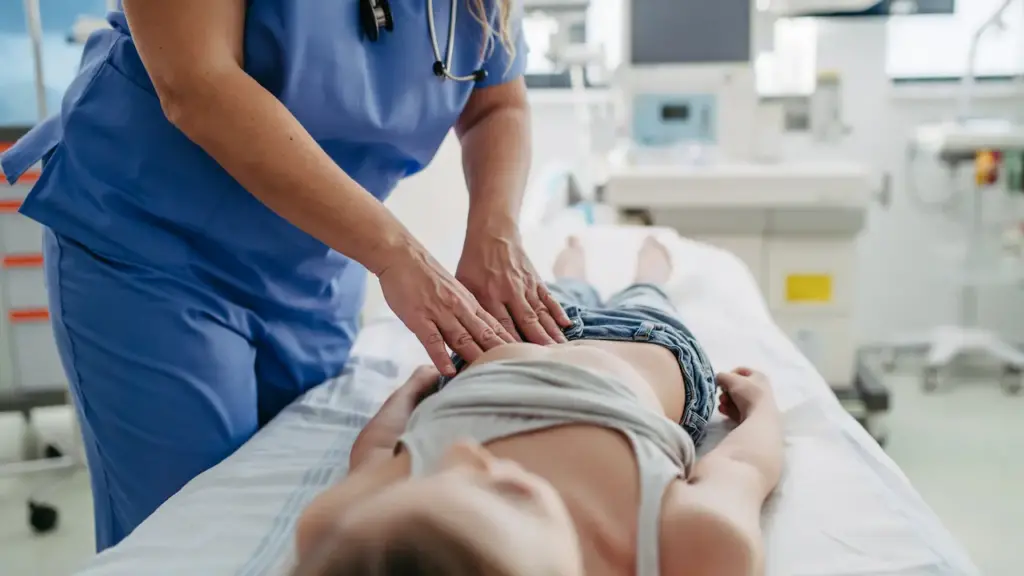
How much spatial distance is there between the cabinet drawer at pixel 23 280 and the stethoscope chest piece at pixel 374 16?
2.15 m

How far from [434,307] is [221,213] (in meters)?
0.34

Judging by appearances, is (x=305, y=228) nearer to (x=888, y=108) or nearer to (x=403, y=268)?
(x=403, y=268)

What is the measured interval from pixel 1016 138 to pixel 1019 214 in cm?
70

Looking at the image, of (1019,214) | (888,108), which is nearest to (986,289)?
(1019,214)

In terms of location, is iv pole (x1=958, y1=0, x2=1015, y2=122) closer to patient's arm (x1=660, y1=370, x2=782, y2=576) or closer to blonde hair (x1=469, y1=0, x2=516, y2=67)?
blonde hair (x1=469, y1=0, x2=516, y2=67)

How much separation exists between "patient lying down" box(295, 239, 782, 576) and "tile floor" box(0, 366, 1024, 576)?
48.9 inches

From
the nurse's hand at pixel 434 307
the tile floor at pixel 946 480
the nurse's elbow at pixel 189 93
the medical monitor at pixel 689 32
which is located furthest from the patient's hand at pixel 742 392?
the medical monitor at pixel 689 32

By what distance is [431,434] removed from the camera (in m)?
0.86

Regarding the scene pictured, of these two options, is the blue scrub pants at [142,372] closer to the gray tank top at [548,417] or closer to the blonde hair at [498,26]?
the gray tank top at [548,417]

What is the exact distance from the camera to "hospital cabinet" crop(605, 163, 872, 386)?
102 inches

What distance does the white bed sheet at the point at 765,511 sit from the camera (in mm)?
863

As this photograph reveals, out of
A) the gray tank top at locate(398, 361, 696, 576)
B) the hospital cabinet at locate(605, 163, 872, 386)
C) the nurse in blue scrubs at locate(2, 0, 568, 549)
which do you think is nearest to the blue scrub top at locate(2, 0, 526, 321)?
the nurse in blue scrubs at locate(2, 0, 568, 549)

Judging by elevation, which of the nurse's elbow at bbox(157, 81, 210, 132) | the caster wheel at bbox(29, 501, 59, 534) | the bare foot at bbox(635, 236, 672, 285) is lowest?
the caster wheel at bbox(29, 501, 59, 534)

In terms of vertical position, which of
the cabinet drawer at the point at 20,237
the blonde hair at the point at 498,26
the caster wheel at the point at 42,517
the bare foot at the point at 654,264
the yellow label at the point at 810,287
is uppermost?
the blonde hair at the point at 498,26
